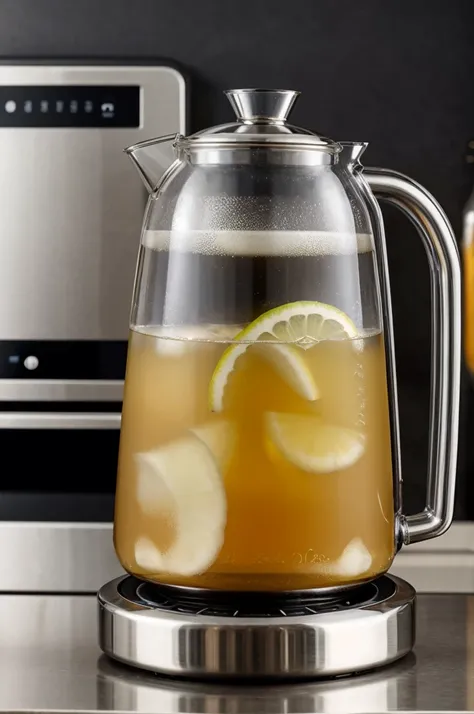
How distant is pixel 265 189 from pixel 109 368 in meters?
0.29

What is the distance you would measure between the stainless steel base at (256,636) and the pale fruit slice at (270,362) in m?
0.11

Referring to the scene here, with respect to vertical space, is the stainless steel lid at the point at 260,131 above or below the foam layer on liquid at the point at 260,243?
above

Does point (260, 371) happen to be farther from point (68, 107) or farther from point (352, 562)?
point (68, 107)

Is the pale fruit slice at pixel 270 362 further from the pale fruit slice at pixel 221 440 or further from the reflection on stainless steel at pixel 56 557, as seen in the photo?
the reflection on stainless steel at pixel 56 557

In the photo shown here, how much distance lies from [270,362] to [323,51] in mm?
375

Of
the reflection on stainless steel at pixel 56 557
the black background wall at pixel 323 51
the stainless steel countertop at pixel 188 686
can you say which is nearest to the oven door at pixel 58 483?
the reflection on stainless steel at pixel 56 557

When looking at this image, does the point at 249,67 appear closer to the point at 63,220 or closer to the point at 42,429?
the point at 63,220

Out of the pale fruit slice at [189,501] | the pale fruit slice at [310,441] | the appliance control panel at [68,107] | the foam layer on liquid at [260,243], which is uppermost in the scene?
the appliance control panel at [68,107]

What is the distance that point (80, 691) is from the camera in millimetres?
610

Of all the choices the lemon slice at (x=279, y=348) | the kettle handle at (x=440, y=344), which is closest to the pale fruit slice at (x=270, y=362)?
the lemon slice at (x=279, y=348)

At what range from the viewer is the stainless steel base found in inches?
24.0

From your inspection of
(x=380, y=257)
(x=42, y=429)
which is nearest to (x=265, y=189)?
(x=380, y=257)

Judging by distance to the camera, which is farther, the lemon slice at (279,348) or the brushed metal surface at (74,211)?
the brushed metal surface at (74,211)

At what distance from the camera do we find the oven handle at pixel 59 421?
87 cm
